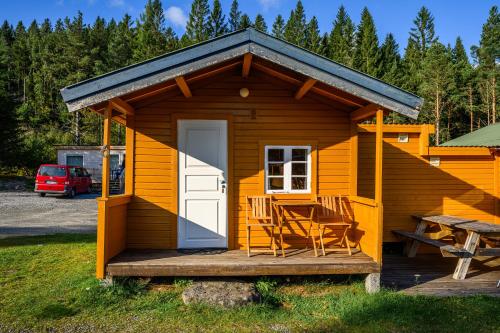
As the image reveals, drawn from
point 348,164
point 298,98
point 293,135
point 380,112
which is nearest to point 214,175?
point 293,135

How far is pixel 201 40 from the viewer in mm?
32031

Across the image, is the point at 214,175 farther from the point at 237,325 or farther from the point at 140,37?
the point at 140,37

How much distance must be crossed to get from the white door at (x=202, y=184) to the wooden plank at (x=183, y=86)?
41cm

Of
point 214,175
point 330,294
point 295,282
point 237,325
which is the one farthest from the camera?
point 214,175

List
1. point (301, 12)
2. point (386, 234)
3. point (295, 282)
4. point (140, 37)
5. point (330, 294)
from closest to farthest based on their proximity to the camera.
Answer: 1. point (330, 294)
2. point (295, 282)
3. point (386, 234)
4. point (140, 37)
5. point (301, 12)

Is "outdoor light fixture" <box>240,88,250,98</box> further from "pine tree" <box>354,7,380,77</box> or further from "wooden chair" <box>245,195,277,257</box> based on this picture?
"pine tree" <box>354,7,380,77</box>

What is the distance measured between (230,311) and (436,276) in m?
3.20

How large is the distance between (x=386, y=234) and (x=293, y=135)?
2.72m

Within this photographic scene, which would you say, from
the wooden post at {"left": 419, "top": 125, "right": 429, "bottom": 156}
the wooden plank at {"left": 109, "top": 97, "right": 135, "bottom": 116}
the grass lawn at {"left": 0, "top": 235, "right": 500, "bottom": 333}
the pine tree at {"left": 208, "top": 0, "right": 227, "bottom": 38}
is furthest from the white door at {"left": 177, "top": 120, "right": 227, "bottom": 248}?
the pine tree at {"left": 208, "top": 0, "right": 227, "bottom": 38}

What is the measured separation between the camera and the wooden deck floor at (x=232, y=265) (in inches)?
181

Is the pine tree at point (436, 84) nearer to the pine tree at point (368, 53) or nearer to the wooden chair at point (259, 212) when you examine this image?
the pine tree at point (368, 53)

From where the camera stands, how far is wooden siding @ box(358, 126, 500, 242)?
6.92 meters

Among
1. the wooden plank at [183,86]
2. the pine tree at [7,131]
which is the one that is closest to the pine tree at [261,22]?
the pine tree at [7,131]

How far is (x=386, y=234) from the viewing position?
6.91m
